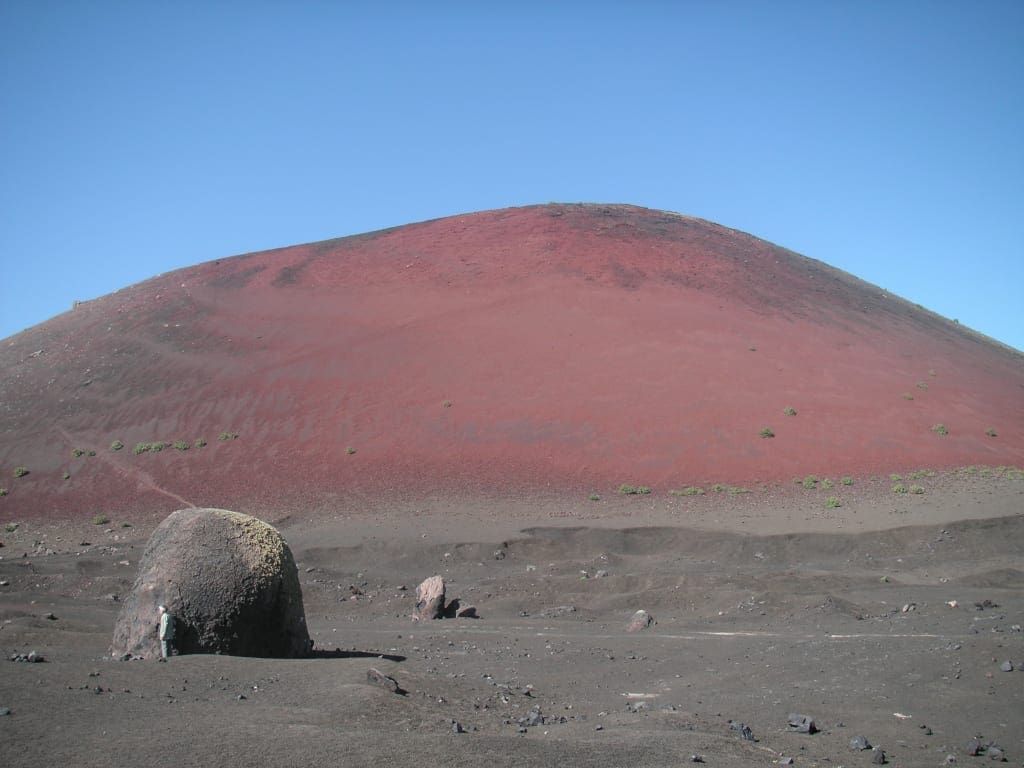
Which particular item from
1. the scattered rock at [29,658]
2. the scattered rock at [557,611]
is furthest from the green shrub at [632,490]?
the scattered rock at [29,658]

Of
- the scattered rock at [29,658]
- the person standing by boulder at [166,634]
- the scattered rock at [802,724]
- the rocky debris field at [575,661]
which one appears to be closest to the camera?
the rocky debris field at [575,661]

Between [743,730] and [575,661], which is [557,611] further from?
[743,730]

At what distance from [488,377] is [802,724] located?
23.9 meters

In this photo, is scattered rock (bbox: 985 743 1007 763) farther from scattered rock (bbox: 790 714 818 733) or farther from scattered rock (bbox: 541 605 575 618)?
scattered rock (bbox: 541 605 575 618)

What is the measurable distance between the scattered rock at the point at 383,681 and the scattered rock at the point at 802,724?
3.20 meters

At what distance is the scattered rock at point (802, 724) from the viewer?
641 centimetres

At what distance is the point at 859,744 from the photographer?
5.97 metres

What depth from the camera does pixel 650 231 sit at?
4562 centimetres

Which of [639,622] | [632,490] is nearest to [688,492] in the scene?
[632,490]

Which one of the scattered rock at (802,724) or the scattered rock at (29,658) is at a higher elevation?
the scattered rock at (29,658)

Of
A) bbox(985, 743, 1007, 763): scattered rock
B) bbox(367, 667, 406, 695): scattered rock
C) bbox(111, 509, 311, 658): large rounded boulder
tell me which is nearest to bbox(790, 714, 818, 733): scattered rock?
bbox(985, 743, 1007, 763): scattered rock

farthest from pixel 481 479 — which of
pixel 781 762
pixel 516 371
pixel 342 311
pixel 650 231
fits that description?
pixel 650 231

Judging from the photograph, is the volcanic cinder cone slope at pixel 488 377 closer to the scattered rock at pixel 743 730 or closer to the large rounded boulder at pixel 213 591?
the large rounded boulder at pixel 213 591

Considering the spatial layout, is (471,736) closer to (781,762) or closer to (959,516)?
(781,762)
